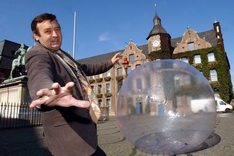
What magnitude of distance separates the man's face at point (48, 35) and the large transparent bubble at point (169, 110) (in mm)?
1565

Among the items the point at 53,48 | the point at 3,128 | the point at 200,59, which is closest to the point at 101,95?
the point at 200,59

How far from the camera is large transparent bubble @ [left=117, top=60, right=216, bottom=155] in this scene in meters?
2.65

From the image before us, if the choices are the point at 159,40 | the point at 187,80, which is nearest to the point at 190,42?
the point at 159,40

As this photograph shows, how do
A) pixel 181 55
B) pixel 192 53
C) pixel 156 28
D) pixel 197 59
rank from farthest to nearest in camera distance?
pixel 156 28 < pixel 181 55 < pixel 192 53 < pixel 197 59

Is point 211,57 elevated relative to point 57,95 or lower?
elevated

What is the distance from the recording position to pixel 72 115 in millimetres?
1312

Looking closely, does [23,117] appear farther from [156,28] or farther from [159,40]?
[156,28]

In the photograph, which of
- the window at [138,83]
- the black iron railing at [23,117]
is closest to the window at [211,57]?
the black iron railing at [23,117]

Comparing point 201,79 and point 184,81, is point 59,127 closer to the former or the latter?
point 184,81

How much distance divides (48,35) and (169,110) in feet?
6.58

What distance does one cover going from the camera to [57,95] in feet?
2.97

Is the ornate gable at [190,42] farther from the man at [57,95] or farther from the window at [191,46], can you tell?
the man at [57,95]

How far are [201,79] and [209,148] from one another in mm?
3259

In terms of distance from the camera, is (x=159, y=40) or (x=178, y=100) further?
(x=159, y=40)
